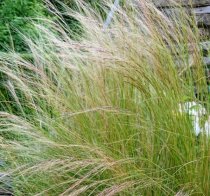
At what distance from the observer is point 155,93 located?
211cm

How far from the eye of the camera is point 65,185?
6.84ft

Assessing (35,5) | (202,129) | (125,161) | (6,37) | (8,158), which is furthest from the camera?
(35,5)

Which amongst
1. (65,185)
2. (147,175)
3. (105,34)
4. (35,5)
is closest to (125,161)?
(147,175)

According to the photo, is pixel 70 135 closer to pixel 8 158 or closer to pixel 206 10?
pixel 8 158

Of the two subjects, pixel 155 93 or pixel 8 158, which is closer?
pixel 155 93

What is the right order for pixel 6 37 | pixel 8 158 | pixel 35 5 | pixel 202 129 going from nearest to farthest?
pixel 202 129
pixel 8 158
pixel 6 37
pixel 35 5

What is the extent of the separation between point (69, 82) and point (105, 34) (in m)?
0.28

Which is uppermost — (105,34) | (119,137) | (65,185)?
(105,34)

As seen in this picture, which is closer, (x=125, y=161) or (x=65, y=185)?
(x=125, y=161)

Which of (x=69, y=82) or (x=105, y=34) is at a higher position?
(x=105, y=34)

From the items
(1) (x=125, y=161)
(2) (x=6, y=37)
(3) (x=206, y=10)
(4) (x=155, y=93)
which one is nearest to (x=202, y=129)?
(4) (x=155, y=93)

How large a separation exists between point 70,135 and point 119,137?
0.21 metres

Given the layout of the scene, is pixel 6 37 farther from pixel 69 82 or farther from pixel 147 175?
pixel 147 175

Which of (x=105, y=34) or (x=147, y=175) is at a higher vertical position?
(x=105, y=34)
